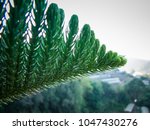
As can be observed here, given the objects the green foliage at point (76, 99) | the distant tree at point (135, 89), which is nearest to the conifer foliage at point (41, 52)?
the green foliage at point (76, 99)

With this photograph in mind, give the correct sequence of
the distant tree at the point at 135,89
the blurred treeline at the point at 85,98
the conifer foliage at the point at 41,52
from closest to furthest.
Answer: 1. the conifer foliage at the point at 41,52
2. the blurred treeline at the point at 85,98
3. the distant tree at the point at 135,89

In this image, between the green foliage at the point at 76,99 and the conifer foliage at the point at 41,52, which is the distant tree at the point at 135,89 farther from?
the conifer foliage at the point at 41,52

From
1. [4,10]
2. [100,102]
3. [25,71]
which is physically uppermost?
[4,10]

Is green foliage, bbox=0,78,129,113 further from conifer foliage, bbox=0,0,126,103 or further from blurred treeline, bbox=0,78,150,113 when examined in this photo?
conifer foliage, bbox=0,0,126,103

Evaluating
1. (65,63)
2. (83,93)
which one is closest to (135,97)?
(83,93)

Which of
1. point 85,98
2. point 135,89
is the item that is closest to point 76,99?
point 85,98

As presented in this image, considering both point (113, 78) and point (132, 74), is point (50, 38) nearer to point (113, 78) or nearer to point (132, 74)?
point (113, 78)
